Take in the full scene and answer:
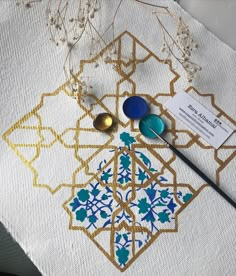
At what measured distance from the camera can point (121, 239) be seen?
55 centimetres

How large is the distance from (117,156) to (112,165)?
0.01 m

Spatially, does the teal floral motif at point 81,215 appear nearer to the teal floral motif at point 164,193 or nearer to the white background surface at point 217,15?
the teal floral motif at point 164,193

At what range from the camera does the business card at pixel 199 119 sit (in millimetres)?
589

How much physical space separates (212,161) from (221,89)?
104 millimetres

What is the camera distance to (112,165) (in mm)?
576

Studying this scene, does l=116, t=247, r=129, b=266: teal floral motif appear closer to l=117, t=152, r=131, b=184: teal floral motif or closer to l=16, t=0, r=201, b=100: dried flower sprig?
l=117, t=152, r=131, b=184: teal floral motif

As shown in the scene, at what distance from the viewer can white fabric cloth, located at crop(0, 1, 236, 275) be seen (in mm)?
549

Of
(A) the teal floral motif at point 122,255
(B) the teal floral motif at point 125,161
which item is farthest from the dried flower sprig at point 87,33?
(A) the teal floral motif at point 122,255

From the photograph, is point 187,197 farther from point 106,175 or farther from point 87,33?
point 87,33

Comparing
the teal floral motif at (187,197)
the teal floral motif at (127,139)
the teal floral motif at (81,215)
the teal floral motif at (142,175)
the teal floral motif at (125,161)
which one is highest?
the teal floral motif at (127,139)

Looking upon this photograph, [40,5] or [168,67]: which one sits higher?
[40,5]

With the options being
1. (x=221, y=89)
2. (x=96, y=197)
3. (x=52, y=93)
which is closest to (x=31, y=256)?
(x=96, y=197)

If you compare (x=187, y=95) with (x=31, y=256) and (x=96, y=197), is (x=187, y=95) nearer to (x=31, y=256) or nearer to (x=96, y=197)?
(x=96, y=197)

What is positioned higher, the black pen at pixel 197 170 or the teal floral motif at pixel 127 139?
the teal floral motif at pixel 127 139
